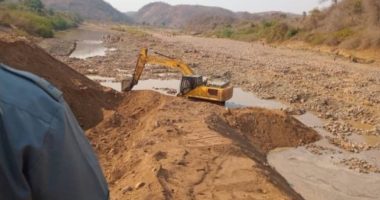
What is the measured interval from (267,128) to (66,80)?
5483 millimetres

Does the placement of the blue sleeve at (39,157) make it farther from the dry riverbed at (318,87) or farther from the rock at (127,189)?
the dry riverbed at (318,87)

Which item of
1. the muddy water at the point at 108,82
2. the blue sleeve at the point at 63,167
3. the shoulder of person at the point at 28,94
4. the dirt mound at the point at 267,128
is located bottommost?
the muddy water at the point at 108,82

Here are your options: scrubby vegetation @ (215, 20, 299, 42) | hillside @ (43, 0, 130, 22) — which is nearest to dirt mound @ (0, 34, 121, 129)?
scrubby vegetation @ (215, 20, 299, 42)

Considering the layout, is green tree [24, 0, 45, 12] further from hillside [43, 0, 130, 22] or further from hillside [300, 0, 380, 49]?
hillside [43, 0, 130, 22]

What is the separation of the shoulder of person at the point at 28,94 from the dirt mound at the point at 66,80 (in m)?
10.4

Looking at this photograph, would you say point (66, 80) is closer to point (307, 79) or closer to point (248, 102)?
point (248, 102)

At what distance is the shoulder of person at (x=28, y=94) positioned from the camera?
4.72 feet

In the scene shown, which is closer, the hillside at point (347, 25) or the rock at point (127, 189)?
the rock at point (127, 189)

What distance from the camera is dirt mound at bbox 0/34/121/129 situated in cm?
1238

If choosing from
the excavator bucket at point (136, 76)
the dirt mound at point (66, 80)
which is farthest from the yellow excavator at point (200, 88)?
the dirt mound at point (66, 80)

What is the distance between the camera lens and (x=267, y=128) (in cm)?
1289

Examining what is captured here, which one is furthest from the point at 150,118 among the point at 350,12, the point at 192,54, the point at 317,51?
the point at 350,12

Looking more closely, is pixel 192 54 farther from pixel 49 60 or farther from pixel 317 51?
pixel 49 60

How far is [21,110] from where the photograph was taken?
1427 mm
